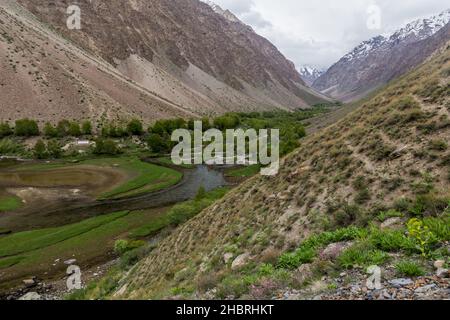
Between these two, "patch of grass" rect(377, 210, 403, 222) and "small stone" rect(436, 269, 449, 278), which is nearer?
"small stone" rect(436, 269, 449, 278)

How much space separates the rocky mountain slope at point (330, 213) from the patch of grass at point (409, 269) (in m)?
0.08

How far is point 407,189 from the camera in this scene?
1529 cm

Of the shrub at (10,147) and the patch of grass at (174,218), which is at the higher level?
the shrub at (10,147)

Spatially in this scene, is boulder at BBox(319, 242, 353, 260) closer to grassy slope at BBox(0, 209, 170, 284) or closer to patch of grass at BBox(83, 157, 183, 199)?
grassy slope at BBox(0, 209, 170, 284)

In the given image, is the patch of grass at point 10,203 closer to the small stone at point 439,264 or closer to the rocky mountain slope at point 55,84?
the small stone at point 439,264

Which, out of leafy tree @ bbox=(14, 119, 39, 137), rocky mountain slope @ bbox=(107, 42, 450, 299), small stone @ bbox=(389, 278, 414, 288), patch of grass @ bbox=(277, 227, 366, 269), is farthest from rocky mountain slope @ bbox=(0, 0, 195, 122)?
small stone @ bbox=(389, 278, 414, 288)

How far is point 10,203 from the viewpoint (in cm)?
5781

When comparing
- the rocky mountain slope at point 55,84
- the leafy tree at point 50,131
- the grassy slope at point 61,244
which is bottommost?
the grassy slope at point 61,244

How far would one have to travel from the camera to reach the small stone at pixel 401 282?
8966mm

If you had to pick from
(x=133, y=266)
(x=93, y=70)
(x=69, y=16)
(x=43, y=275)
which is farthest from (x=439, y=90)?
(x=69, y=16)

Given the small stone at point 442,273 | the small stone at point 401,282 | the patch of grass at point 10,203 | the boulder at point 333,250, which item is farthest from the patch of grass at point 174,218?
the small stone at point 442,273

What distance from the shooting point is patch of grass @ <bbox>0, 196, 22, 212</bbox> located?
183 feet

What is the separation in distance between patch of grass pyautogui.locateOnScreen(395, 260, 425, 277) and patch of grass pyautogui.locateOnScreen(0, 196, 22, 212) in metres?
57.6

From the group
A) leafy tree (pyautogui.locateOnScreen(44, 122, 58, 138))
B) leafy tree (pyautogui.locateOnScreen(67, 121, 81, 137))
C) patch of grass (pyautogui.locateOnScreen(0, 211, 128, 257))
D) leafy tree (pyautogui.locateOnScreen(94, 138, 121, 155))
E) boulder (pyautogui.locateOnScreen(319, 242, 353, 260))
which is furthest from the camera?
leafy tree (pyautogui.locateOnScreen(67, 121, 81, 137))
